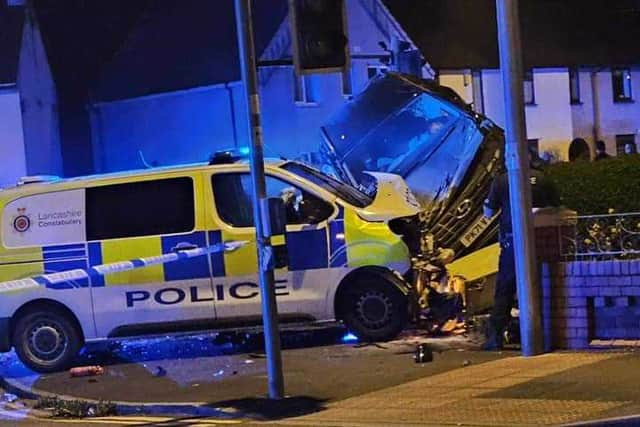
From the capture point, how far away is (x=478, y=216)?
12.5m

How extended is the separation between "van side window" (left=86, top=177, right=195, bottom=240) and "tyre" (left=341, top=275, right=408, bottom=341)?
6.18 ft

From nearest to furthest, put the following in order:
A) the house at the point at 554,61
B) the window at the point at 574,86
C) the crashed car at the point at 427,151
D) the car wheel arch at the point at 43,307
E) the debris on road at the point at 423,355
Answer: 1. the debris on road at the point at 423,355
2. the car wheel arch at the point at 43,307
3. the crashed car at the point at 427,151
4. the house at the point at 554,61
5. the window at the point at 574,86

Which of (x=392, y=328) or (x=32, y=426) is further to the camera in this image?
(x=392, y=328)

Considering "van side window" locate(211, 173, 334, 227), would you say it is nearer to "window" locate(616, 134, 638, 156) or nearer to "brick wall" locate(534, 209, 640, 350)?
"brick wall" locate(534, 209, 640, 350)

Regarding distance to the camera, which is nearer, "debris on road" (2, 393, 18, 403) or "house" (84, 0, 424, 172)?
"debris on road" (2, 393, 18, 403)

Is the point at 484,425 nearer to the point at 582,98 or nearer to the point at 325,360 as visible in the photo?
the point at 325,360

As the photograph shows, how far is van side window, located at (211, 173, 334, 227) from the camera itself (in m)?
11.0

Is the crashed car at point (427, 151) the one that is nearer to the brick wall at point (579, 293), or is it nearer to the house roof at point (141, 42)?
the brick wall at point (579, 293)

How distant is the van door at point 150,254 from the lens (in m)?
11.0

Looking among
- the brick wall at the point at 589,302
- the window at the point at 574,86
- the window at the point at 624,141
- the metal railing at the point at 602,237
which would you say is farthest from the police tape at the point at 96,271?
the window at the point at 624,141

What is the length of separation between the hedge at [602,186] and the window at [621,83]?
26.0m

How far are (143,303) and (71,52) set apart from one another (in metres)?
22.1

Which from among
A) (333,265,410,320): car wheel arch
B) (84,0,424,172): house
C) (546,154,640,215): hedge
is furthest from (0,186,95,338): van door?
(84,0,424,172): house

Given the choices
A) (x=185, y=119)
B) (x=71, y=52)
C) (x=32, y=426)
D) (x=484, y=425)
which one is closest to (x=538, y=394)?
(x=484, y=425)
